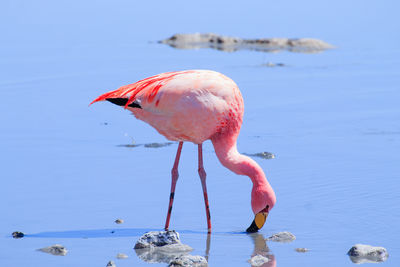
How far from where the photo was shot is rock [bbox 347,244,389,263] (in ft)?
19.8

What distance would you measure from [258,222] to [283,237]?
287 millimetres

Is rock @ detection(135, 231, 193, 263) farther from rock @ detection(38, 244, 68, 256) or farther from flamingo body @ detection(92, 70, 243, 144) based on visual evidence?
flamingo body @ detection(92, 70, 243, 144)

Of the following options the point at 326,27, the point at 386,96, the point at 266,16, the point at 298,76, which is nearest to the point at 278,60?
the point at 298,76

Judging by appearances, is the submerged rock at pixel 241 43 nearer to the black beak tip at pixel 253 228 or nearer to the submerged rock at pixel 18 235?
the black beak tip at pixel 253 228

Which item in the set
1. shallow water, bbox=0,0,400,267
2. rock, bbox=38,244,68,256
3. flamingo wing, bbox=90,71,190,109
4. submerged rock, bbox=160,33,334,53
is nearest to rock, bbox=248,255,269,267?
shallow water, bbox=0,0,400,267

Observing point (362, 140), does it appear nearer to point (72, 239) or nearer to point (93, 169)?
point (93, 169)

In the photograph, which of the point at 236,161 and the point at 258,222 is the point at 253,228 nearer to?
the point at 258,222

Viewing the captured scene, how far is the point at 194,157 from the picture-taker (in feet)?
29.8

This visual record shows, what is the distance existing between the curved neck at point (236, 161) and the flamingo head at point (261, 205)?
0.06 metres

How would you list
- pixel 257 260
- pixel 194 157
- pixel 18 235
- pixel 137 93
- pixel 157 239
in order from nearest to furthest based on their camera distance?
pixel 257 260, pixel 157 239, pixel 18 235, pixel 137 93, pixel 194 157

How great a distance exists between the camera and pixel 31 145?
944 cm

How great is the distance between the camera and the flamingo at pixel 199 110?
7.01m

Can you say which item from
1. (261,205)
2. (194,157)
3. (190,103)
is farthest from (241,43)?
(261,205)

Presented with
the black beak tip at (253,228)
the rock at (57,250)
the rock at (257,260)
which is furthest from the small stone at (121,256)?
the black beak tip at (253,228)
